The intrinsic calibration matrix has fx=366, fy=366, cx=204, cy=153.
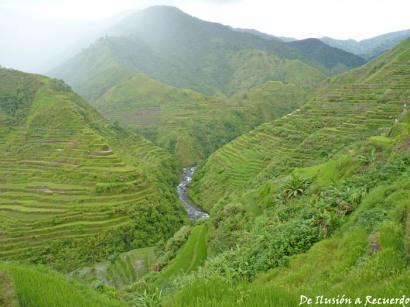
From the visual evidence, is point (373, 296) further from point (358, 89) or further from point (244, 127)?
point (244, 127)

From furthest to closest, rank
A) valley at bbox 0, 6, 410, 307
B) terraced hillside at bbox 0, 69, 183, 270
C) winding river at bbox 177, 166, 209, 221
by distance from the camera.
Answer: winding river at bbox 177, 166, 209, 221 < terraced hillside at bbox 0, 69, 183, 270 < valley at bbox 0, 6, 410, 307

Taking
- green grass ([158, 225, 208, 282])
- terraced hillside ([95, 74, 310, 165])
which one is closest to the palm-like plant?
green grass ([158, 225, 208, 282])

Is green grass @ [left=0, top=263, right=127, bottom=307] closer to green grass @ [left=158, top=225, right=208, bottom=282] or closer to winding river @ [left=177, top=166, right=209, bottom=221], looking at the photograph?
green grass @ [left=158, top=225, right=208, bottom=282]

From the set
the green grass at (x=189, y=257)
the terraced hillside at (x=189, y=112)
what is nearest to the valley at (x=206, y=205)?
the green grass at (x=189, y=257)

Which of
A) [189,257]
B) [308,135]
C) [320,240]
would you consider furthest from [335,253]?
[308,135]

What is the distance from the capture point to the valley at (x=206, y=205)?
611 cm

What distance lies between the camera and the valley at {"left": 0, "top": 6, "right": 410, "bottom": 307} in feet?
20.1

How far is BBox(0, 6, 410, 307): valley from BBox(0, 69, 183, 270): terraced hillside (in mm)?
209

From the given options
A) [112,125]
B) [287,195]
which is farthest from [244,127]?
[287,195]

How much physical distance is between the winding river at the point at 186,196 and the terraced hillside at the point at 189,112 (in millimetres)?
8710

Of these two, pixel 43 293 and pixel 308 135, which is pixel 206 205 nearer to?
pixel 308 135

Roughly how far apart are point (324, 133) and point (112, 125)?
55.8 m

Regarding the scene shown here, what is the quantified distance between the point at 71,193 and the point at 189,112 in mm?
81057

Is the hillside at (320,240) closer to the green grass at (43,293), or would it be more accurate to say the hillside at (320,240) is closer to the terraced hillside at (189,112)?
the green grass at (43,293)
